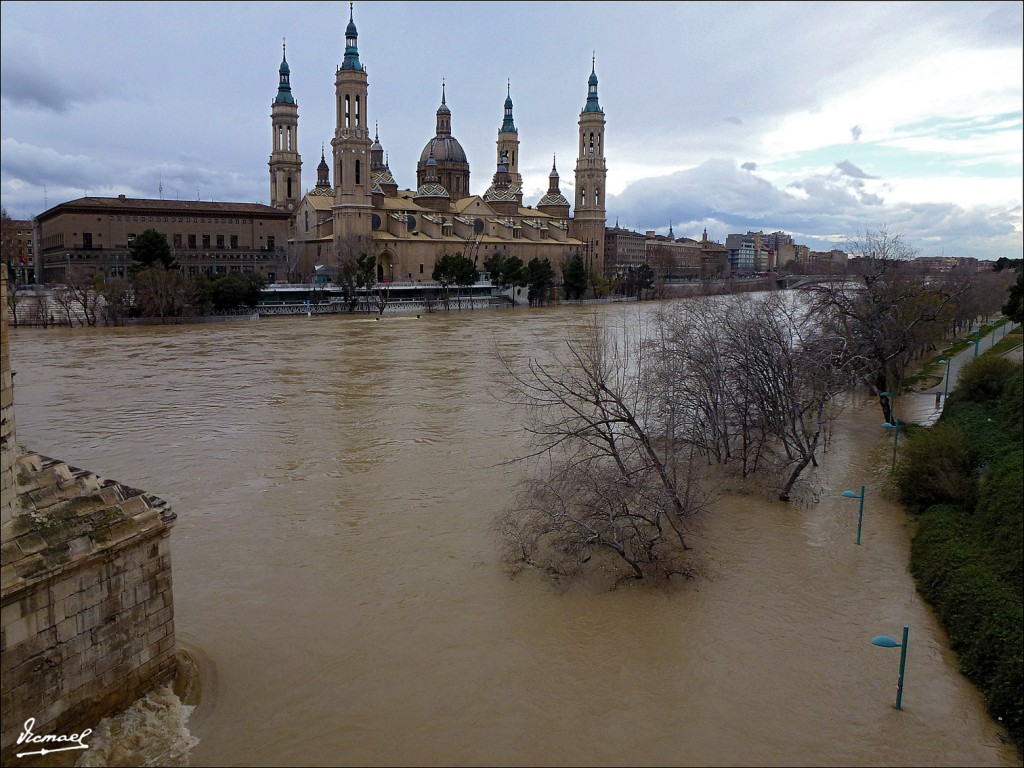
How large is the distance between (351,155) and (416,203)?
13526 millimetres

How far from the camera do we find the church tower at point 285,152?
73.4 meters

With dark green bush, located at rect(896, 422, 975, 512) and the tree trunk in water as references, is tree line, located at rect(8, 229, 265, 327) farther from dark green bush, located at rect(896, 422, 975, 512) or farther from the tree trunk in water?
dark green bush, located at rect(896, 422, 975, 512)

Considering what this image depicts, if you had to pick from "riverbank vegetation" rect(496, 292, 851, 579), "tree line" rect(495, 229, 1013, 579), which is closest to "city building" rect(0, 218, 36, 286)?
"tree line" rect(495, 229, 1013, 579)

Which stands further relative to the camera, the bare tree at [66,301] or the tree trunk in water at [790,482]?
the bare tree at [66,301]

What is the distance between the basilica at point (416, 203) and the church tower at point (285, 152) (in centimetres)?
10

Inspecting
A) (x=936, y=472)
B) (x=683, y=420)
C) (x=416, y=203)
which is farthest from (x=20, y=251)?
(x=936, y=472)

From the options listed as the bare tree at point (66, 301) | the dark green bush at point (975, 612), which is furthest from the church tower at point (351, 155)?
the dark green bush at point (975, 612)

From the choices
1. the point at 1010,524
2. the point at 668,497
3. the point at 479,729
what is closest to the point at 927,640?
the point at 1010,524

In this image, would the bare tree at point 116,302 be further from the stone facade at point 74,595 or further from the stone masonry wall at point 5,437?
the stone masonry wall at point 5,437

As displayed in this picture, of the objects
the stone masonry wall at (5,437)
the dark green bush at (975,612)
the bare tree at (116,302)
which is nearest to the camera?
the stone masonry wall at (5,437)

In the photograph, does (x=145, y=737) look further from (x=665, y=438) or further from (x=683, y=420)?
(x=683, y=420)

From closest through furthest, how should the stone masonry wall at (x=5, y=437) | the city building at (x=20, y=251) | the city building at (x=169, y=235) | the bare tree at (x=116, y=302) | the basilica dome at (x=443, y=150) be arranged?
the stone masonry wall at (x=5, y=437), the bare tree at (x=116, y=302), the city building at (x=169, y=235), the city building at (x=20, y=251), the basilica dome at (x=443, y=150)

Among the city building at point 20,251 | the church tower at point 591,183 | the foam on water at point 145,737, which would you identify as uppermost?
the church tower at point 591,183

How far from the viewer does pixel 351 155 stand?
5981cm
